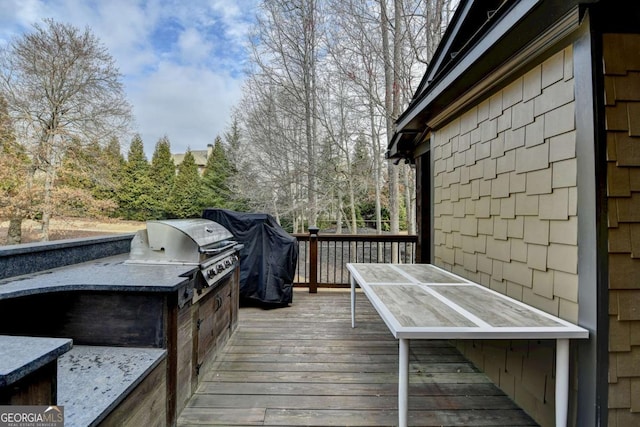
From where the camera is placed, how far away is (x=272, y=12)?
867 centimetres

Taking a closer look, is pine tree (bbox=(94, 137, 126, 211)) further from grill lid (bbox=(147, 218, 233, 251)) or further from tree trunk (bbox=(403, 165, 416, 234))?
tree trunk (bbox=(403, 165, 416, 234))

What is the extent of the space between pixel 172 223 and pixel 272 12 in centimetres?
866

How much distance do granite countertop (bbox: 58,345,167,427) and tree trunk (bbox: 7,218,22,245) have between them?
8830 mm

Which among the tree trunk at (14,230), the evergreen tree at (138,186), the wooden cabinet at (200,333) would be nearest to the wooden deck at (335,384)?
the wooden cabinet at (200,333)

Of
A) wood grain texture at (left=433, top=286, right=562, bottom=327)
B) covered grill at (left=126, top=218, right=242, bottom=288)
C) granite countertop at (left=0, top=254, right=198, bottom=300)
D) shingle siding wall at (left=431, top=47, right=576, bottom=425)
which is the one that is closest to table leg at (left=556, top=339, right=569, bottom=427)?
wood grain texture at (left=433, top=286, right=562, bottom=327)

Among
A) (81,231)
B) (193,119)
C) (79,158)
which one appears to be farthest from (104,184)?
(193,119)

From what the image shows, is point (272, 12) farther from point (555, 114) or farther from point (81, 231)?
point (555, 114)

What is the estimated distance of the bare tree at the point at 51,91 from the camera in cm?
771

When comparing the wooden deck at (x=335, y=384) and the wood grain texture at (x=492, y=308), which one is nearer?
the wood grain texture at (x=492, y=308)

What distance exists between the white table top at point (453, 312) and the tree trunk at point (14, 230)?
9.52m

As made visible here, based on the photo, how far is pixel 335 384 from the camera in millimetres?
2338

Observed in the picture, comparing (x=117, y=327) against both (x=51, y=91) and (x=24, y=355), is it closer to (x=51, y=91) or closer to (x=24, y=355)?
(x=24, y=355)

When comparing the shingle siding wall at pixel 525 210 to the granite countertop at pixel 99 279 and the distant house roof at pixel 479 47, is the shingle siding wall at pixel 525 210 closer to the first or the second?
the distant house roof at pixel 479 47

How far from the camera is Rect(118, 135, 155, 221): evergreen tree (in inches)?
510
